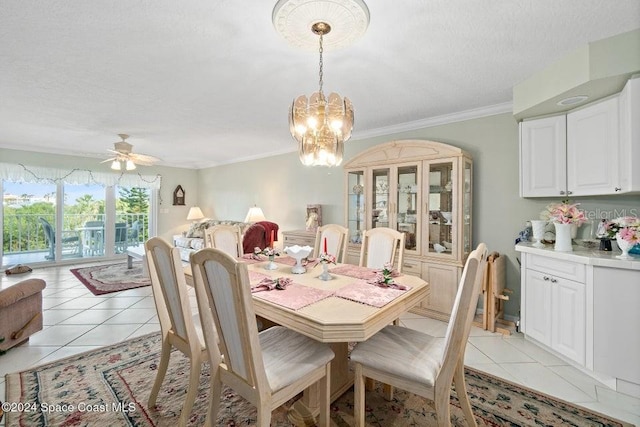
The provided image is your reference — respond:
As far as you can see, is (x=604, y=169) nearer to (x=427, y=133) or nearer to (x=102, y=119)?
(x=427, y=133)

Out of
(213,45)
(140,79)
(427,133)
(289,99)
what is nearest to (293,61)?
(213,45)

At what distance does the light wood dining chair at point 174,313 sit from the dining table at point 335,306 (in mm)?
366

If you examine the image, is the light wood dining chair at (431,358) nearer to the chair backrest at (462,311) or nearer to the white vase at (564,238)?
the chair backrest at (462,311)

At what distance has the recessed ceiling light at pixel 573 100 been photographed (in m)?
2.21

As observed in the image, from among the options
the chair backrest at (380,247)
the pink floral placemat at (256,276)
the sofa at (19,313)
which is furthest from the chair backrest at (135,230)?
the chair backrest at (380,247)

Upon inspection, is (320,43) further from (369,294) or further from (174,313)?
(174,313)

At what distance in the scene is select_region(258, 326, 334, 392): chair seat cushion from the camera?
4.33ft

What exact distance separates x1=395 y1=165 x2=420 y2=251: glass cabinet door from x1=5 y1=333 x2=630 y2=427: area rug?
1.55 meters

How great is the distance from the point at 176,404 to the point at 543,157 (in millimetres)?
3553

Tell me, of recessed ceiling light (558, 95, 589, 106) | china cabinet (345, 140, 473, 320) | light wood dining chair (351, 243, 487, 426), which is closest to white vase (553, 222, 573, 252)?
china cabinet (345, 140, 473, 320)

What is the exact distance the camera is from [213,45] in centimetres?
192

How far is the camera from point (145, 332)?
2785mm

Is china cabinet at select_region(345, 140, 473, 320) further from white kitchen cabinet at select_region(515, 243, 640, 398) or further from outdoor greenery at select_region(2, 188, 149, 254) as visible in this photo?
outdoor greenery at select_region(2, 188, 149, 254)

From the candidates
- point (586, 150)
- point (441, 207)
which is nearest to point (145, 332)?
point (441, 207)
